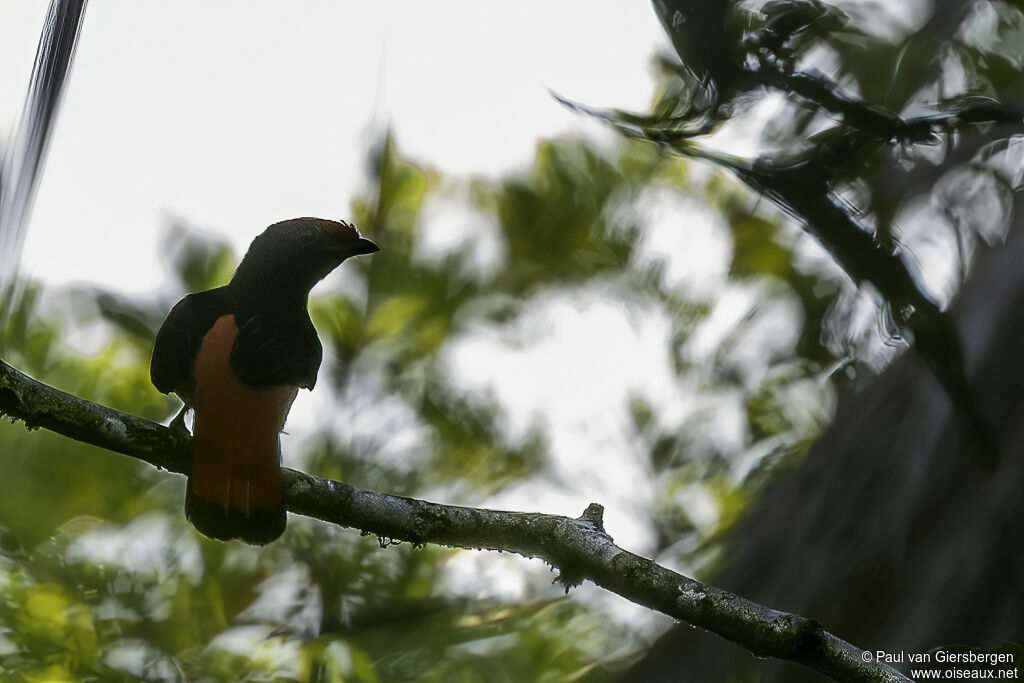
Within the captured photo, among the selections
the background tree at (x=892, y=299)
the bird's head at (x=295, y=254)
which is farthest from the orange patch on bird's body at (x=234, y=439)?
the background tree at (x=892, y=299)

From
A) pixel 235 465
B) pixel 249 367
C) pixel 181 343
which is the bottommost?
pixel 235 465

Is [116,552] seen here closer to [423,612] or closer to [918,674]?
[423,612]

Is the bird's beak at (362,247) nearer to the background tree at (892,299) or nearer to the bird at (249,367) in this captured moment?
the bird at (249,367)

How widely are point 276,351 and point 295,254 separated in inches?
15.5

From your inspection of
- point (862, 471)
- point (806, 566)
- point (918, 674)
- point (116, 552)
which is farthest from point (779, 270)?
point (116, 552)

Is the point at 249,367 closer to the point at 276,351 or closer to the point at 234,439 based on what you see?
the point at 276,351

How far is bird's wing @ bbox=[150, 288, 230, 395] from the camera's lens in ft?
9.24

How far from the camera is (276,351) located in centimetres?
280

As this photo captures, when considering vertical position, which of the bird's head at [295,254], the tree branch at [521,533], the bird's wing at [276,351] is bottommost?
the tree branch at [521,533]

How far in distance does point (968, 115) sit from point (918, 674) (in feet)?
6.00

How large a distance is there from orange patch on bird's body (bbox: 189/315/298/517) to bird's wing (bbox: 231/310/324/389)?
0.10 feet

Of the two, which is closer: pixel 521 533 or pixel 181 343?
pixel 521 533

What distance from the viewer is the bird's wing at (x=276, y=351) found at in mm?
2727

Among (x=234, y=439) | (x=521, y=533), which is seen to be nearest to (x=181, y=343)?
(x=234, y=439)
